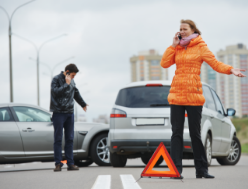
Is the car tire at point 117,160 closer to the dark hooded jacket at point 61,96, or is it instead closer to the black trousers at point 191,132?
the dark hooded jacket at point 61,96

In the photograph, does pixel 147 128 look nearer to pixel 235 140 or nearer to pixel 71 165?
pixel 71 165

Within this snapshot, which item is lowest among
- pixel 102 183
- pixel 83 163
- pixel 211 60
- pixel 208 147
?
pixel 83 163

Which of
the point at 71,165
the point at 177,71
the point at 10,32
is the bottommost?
the point at 71,165

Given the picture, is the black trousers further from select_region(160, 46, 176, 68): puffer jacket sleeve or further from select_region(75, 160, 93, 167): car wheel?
select_region(75, 160, 93, 167): car wheel

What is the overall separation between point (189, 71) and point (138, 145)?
10.1 ft

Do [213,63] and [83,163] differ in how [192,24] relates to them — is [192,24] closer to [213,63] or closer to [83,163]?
[213,63]

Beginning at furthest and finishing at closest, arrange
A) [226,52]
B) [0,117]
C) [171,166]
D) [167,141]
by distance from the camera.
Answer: [226,52] → [0,117] → [167,141] → [171,166]

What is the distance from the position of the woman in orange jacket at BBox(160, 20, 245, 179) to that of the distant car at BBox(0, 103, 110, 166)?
4278 mm

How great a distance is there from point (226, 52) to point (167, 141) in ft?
452

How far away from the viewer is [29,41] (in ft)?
116

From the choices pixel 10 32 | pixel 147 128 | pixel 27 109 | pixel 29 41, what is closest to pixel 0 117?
pixel 27 109

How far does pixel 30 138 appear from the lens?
1023cm

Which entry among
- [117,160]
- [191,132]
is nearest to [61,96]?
[117,160]

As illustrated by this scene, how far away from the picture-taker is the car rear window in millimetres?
9547
